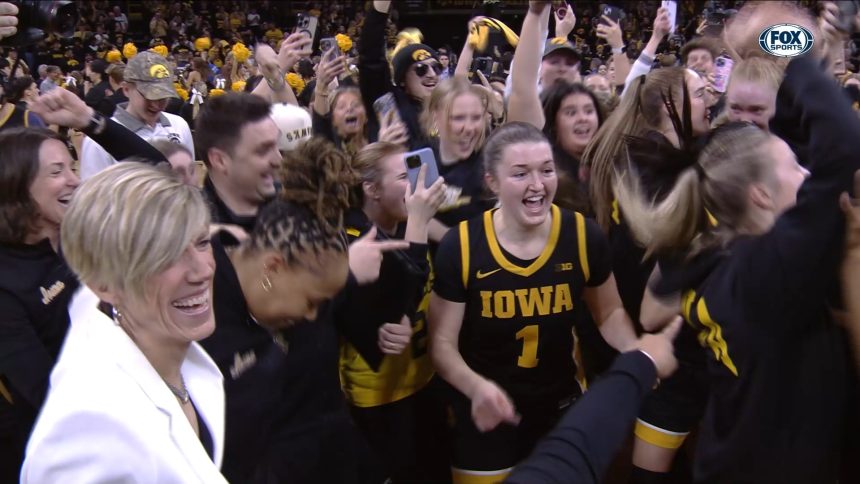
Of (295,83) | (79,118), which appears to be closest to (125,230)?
(79,118)

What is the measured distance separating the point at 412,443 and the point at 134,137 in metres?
1.54

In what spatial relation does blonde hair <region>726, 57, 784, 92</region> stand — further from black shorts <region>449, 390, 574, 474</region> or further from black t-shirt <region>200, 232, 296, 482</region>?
black t-shirt <region>200, 232, 296, 482</region>

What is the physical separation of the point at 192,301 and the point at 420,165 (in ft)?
4.92

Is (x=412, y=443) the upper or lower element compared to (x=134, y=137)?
lower

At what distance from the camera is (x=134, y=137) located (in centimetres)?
275

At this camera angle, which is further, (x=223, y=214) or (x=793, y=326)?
(x=223, y=214)

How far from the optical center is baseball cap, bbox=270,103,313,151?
3066 mm

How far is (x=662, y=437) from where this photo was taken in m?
2.62

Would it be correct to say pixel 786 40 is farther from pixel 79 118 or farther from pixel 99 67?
pixel 99 67

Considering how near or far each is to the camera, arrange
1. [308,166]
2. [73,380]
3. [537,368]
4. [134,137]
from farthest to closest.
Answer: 1. [134,137]
2. [537,368]
3. [308,166]
4. [73,380]

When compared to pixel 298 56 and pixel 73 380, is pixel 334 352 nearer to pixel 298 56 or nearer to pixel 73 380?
pixel 73 380

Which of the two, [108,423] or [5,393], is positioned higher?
[108,423]

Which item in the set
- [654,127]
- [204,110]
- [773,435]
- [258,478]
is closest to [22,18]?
[204,110]

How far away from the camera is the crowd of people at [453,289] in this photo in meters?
Answer: 1.30
